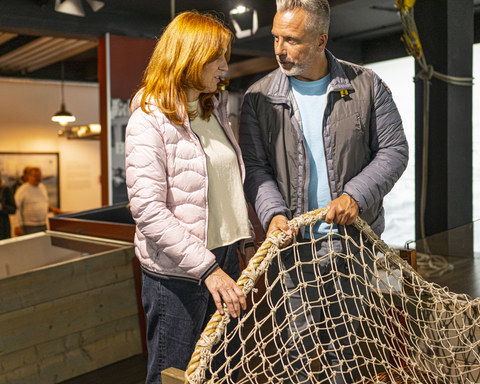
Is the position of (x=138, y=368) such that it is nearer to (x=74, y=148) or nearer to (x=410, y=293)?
(x=410, y=293)

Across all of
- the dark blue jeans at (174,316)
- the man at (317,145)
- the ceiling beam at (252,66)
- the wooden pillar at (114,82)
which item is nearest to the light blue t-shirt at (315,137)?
the man at (317,145)

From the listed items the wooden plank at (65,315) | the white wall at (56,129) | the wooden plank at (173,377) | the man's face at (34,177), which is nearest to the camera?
the wooden plank at (173,377)

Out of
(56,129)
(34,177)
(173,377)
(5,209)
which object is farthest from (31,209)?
(173,377)

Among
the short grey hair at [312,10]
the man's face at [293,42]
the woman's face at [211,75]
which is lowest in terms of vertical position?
the woman's face at [211,75]

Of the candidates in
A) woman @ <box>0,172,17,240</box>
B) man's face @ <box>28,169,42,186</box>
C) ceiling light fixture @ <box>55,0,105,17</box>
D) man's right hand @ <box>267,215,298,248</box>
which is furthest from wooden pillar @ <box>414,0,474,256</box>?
man's face @ <box>28,169,42,186</box>

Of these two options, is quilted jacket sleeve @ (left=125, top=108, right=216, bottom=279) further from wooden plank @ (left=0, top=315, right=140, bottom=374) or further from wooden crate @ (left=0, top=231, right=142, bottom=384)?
wooden plank @ (left=0, top=315, right=140, bottom=374)

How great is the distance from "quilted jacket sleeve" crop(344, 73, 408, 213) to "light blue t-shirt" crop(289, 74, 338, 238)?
0.41 feet

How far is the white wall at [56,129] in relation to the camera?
22.4 feet

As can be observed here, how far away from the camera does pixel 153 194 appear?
121 cm

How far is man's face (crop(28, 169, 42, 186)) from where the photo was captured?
648 cm

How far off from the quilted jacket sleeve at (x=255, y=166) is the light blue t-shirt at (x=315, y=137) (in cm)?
12

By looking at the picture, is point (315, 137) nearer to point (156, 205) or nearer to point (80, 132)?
point (156, 205)

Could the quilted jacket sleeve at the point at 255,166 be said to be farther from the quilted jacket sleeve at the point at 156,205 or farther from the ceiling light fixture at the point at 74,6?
the ceiling light fixture at the point at 74,6

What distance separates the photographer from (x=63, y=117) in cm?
705
